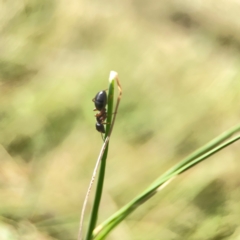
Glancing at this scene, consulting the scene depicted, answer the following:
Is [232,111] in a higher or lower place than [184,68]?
lower

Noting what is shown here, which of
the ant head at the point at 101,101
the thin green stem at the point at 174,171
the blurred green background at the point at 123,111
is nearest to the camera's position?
the thin green stem at the point at 174,171

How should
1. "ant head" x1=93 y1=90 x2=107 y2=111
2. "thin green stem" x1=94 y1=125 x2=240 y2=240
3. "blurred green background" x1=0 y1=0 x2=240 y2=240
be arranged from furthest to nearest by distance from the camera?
"blurred green background" x1=0 y1=0 x2=240 y2=240 → "ant head" x1=93 y1=90 x2=107 y2=111 → "thin green stem" x1=94 y1=125 x2=240 y2=240

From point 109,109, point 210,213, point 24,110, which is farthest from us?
point 24,110

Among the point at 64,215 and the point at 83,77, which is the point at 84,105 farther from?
the point at 64,215

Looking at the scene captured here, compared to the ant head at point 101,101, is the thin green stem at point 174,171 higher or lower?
lower

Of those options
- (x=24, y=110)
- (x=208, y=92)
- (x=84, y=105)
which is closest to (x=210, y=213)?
(x=208, y=92)

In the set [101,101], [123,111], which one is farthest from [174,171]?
[123,111]

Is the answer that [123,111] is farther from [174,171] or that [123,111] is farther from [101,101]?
[174,171]

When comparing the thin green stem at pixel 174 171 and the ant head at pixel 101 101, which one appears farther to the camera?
the ant head at pixel 101 101

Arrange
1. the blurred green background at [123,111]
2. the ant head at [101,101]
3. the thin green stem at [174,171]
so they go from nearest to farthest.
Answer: the thin green stem at [174,171] < the ant head at [101,101] < the blurred green background at [123,111]
